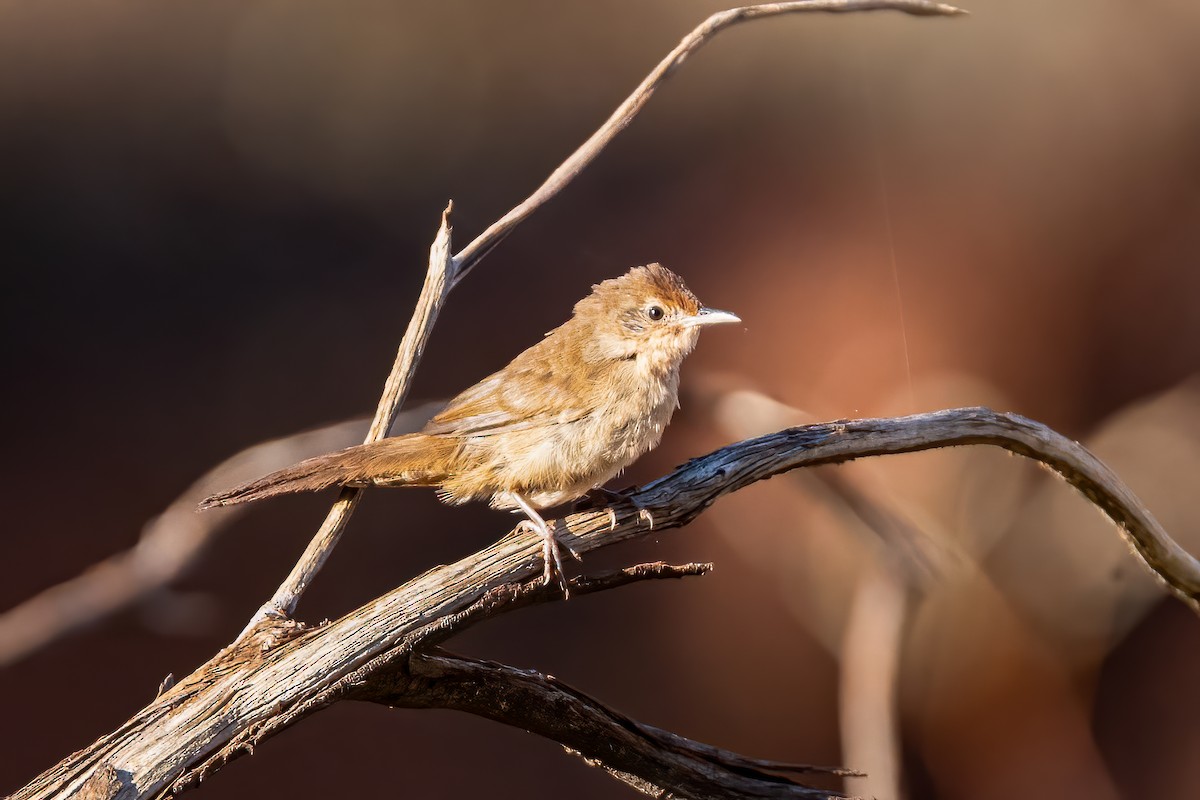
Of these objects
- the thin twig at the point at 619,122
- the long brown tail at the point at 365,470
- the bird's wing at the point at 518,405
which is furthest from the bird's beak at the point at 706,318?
the long brown tail at the point at 365,470

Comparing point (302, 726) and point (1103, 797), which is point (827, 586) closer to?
point (1103, 797)

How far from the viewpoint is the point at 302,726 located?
7.75 ft

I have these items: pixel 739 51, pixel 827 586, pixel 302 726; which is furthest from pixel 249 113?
pixel 827 586

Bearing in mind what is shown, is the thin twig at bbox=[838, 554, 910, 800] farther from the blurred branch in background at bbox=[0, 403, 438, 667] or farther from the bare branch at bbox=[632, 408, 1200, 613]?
the blurred branch in background at bbox=[0, 403, 438, 667]

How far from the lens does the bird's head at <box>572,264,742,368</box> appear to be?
187 cm

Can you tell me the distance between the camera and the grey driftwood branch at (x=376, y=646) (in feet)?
4.93

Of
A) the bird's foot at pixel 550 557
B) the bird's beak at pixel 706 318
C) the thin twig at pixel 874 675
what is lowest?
the thin twig at pixel 874 675

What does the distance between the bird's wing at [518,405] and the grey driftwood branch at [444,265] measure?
13 centimetres

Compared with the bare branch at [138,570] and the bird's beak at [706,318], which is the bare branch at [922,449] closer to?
the bird's beak at [706,318]

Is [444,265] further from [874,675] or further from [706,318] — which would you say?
[874,675]

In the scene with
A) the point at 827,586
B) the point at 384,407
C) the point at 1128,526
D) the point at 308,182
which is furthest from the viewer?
the point at 827,586

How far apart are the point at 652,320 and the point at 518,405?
12.3 inches

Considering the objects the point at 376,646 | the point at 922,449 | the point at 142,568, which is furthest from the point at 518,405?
the point at 142,568

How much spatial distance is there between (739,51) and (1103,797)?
2.39 metres
